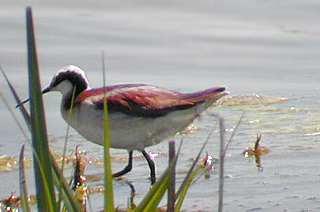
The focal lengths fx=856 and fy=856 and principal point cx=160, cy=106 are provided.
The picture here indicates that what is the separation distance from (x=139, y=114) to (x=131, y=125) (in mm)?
108

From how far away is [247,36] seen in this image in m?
11.5

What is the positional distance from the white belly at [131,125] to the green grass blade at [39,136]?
3.87 meters

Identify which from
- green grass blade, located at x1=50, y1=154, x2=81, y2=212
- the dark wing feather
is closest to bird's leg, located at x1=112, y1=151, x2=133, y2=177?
the dark wing feather

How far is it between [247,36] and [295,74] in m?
1.69

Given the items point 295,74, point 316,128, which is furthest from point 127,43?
point 316,128

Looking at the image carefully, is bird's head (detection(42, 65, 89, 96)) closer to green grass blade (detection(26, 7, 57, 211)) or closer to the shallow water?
the shallow water

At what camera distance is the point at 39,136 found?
2.51m

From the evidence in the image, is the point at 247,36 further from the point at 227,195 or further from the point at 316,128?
the point at 227,195

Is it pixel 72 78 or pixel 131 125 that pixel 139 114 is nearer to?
pixel 131 125

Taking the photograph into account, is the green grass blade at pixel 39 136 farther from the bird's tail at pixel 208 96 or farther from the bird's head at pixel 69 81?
the bird's head at pixel 69 81

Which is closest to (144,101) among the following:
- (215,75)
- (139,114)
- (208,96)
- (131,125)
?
(139,114)

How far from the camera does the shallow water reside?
6160 mm

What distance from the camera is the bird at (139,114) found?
654 cm

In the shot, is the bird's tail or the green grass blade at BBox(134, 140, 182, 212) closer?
the green grass blade at BBox(134, 140, 182, 212)
